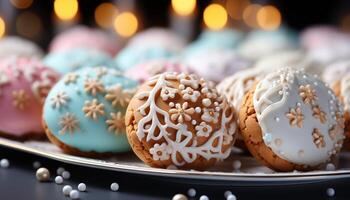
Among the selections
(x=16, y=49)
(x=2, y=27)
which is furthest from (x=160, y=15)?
(x=16, y=49)

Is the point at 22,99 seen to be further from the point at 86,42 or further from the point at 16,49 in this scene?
the point at 86,42

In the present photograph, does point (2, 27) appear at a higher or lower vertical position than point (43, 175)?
higher

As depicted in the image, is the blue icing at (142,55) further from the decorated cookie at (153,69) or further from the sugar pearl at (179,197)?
the sugar pearl at (179,197)

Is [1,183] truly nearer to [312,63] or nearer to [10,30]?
[312,63]

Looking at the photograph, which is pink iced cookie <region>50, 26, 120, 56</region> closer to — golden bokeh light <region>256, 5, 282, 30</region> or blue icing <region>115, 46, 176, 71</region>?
blue icing <region>115, 46, 176, 71</region>

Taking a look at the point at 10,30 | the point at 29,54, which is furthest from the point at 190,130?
the point at 10,30

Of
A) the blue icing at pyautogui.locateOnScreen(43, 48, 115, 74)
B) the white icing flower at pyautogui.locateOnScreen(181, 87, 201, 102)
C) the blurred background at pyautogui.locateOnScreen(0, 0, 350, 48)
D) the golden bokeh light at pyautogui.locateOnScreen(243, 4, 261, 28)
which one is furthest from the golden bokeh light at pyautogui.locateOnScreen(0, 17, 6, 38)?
the white icing flower at pyautogui.locateOnScreen(181, 87, 201, 102)

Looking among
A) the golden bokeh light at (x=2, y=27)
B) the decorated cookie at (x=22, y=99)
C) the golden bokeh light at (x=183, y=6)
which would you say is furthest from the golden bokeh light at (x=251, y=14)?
the decorated cookie at (x=22, y=99)
